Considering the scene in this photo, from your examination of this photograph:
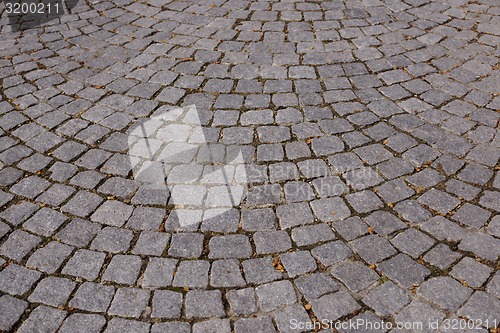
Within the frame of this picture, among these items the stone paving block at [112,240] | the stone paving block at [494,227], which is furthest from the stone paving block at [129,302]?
the stone paving block at [494,227]

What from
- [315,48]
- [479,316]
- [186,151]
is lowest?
[479,316]

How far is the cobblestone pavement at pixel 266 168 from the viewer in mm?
3262

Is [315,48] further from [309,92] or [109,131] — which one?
[109,131]

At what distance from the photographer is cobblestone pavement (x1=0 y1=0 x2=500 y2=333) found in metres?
3.26

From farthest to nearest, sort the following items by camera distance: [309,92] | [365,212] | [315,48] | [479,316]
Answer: [315,48] < [309,92] < [365,212] < [479,316]

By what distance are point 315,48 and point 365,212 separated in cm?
262

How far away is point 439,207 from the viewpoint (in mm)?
3820

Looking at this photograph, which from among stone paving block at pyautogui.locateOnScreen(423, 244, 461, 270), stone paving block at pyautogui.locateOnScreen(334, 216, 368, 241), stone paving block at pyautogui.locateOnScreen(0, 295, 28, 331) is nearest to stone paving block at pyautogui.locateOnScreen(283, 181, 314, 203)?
stone paving block at pyautogui.locateOnScreen(334, 216, 368, 241)

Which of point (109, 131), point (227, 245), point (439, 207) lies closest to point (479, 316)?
point (439, 207)

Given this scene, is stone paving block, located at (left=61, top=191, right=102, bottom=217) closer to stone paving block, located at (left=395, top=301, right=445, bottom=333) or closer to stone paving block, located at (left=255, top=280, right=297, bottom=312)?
stone paving block, located at (left=255, top=280, right=297, bottom=312)

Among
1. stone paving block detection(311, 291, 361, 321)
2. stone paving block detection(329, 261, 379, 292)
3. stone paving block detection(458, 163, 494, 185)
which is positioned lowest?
stone paving block detection(311, 291, 361, 321)

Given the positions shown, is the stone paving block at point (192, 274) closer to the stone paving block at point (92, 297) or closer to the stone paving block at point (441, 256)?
the stone paving block at point (92, 297)

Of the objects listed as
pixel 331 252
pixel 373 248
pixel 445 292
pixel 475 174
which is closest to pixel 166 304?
pixel 331 252

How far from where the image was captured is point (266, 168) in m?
4.23
